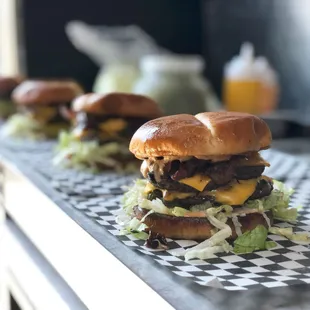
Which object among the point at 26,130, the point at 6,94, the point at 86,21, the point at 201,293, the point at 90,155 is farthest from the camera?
the point at 86,21

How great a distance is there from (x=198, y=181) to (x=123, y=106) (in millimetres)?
923

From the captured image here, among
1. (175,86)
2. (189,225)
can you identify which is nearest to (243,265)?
(189,225)

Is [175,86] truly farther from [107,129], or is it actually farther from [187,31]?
[187,31]

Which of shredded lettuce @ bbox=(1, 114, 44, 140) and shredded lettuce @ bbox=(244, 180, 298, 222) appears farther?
shredded lettuce @ bbox=(1, 114, 44, 140)

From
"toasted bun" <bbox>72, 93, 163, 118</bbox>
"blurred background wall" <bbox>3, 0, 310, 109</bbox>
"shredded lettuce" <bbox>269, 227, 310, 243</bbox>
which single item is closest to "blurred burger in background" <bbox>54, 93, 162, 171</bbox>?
"toasted bun" <bbox>72, 93, 163, 118</bbox>

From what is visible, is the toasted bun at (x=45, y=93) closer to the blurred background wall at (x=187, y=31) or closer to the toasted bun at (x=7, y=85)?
the toasted bun at (x=7, y=85)

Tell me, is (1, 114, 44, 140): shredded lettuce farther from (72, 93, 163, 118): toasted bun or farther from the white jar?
(72, 93, 163, 118): toasted bun

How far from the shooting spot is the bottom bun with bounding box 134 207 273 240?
1.36 metres

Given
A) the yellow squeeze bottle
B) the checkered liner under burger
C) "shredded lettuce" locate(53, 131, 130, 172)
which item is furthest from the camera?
the yellow squeeze bottle

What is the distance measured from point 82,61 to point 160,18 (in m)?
0.57

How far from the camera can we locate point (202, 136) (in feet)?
4.46

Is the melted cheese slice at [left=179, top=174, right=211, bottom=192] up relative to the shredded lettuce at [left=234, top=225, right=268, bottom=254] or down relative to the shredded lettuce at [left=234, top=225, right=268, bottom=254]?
up

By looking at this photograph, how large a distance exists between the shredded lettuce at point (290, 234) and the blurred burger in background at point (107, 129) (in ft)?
2.92

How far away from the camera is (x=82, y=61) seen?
13.5 feet
